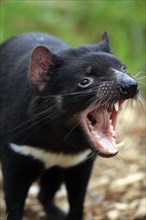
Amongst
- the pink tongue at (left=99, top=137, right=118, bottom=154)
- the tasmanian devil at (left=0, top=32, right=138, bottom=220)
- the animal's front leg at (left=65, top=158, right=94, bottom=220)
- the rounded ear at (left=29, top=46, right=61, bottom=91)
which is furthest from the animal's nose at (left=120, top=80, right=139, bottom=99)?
the animal's front leg at (left=65, top=158, right=94, bottom=220)

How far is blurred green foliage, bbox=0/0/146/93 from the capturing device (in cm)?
616

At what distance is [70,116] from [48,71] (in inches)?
10.5

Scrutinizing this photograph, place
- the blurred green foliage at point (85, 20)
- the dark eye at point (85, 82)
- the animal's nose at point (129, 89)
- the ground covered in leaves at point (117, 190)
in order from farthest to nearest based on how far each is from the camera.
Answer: the blurred green foliage at point (85, 20) → the ground covered in leaves at point (117, 190) → the dark eye at point (85, 82) → the animal's nose at point (129, 89)

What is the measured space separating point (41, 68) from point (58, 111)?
25 centimetres

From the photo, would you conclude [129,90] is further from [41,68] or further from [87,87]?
[41,68]

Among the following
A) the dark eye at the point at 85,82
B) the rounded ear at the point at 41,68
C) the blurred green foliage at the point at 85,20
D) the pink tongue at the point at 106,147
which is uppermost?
the blurred green foliage at the point at 85,20

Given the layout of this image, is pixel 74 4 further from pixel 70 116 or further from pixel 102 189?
pixel 70 116

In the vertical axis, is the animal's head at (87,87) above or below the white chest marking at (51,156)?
above

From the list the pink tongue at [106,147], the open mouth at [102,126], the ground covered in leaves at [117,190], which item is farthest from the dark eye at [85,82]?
the ground covered in leaves at [117,190]

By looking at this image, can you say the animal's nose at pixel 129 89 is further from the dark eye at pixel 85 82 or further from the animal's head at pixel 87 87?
the dark eye at pixel 85 82

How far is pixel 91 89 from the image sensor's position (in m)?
3.08

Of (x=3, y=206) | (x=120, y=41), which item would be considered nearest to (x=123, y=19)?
(x=120, y=41)

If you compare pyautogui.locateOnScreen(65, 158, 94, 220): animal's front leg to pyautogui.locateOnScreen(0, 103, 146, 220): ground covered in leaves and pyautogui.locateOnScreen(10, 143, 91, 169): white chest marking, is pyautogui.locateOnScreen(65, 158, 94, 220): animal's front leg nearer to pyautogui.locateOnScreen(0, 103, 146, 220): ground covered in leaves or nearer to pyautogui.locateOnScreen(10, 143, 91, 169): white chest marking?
pyautogui.locateOnScreen(10, 143, 91, 169): white chest marking

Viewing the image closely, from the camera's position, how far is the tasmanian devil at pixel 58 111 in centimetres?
311
